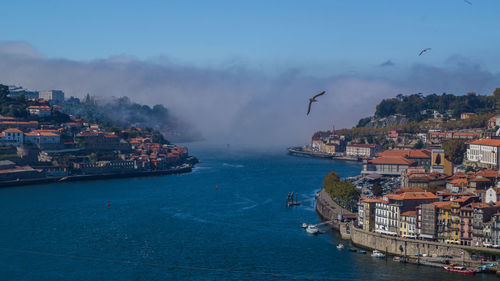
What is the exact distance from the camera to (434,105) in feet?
192

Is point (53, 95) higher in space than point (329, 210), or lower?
higher

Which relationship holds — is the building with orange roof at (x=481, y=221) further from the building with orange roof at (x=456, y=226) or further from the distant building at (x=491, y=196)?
the distant building at (x=491, y=196)

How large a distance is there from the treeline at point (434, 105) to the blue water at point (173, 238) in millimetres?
27450

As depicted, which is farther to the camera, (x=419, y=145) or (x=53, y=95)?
(x=53, y=95)

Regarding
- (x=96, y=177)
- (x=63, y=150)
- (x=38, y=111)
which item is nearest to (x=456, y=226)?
(x=96, y=177)

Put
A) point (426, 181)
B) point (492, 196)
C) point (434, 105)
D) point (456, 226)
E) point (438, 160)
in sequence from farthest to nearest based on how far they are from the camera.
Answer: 1. point (434, 105)
2. point (438, 160)
3. point (426, 181)
4. point (492, 196)
5. point (456, 226)

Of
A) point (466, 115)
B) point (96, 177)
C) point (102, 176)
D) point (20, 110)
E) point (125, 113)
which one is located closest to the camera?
point (96, 177)

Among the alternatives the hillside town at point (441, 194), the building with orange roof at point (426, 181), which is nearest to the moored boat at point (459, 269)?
the hillside town at point (441, 194)

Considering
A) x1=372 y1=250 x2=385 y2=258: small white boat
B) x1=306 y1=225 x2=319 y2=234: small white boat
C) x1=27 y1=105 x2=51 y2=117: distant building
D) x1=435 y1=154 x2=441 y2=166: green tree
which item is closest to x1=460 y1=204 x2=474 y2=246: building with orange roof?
x1=372 y1=250 x2=385 y2=258: small white boat

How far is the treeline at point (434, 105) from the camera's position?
2057 inches

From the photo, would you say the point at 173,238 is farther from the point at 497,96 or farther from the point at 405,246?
the point at 497,96

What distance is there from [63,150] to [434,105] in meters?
33.3

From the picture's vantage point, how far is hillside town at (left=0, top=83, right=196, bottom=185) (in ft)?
111

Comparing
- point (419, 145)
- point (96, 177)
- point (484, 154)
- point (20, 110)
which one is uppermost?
point (20, 110)
